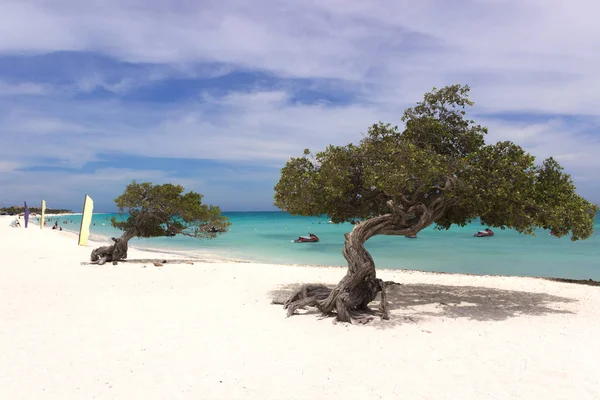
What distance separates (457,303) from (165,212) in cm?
1682

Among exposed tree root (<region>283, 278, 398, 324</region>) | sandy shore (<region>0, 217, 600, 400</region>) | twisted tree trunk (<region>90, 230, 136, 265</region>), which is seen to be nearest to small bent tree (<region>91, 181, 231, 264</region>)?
twisted tree trunk (<region>90, 230, 136, 265</region>)

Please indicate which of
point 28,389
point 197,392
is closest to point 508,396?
point 197,392

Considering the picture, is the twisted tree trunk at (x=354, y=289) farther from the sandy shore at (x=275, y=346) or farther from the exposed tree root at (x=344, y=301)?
the sandy shore at (x=275, y=346)

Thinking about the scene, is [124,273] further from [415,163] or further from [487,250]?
[487,250]

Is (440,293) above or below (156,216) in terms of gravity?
below

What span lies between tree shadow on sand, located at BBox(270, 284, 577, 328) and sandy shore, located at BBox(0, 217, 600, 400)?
3.2 inches

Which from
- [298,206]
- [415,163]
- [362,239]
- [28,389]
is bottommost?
[28,389]

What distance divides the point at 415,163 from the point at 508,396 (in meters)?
6.24

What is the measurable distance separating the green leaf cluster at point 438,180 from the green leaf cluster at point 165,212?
10.6 meters

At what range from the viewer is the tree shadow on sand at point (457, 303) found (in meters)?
12.4

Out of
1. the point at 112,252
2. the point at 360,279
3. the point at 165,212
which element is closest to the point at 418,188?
the point at 360,279

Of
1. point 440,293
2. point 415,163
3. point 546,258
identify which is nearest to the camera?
point 415,163

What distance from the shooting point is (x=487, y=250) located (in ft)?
164

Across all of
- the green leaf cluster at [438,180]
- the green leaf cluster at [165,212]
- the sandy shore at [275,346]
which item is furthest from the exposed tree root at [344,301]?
the green leaf cluster at [165,212]
